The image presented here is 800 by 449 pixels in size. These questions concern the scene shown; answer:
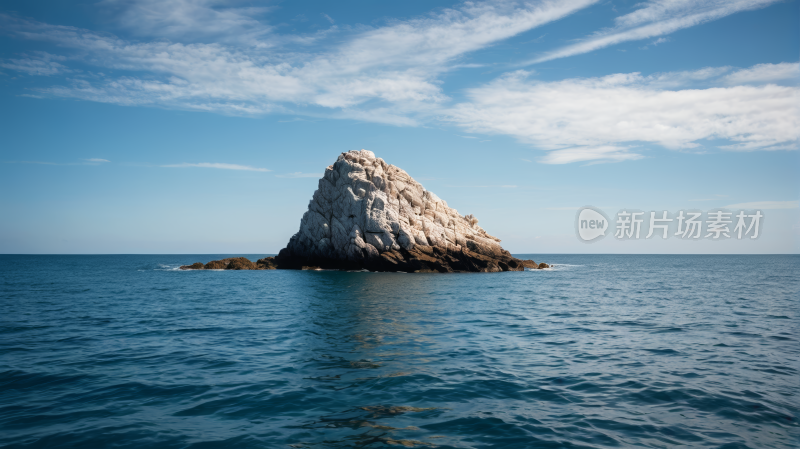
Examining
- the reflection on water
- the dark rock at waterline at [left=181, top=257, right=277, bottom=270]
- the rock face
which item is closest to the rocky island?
the rock face

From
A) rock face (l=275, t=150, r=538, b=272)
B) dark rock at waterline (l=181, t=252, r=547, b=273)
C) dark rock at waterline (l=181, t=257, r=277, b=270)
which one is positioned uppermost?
rock face (l=275, t=150, r=538, b=272)

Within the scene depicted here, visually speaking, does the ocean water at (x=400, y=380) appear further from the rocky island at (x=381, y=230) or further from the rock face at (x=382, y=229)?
the rock face at (x=382, y=229)

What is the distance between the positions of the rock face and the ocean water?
4352 centimetres

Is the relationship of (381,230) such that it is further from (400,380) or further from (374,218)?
(400,380)

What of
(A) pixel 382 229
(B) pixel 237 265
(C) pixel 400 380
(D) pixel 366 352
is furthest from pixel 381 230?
(C) pixel 400 380

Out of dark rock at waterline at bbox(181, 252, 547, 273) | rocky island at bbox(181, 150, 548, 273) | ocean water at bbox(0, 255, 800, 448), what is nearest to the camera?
ocean water at bbox(0, 255, 800, 448)

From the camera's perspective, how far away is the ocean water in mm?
8711

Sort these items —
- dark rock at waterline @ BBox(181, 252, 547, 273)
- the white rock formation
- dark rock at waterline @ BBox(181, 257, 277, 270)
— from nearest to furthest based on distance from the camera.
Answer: dark rock at waterline @ BBox(181, 252, 547, 273), the white rock formation, dark rock at waterline @ BBox(181, 257, 277, 270)

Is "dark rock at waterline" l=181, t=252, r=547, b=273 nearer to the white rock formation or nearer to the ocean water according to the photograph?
the white rock formation

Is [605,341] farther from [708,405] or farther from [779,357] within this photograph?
[708,405]

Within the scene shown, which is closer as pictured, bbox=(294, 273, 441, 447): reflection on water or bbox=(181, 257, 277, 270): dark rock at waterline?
bbox=(294, 273, 441, 447): reflection on water

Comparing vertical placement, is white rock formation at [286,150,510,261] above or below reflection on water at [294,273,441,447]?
above

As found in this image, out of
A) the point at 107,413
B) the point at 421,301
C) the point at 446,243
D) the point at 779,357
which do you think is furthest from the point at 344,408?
the point at 446,243

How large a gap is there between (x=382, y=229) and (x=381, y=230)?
244 millimetres
